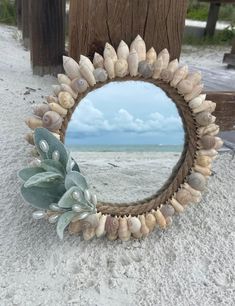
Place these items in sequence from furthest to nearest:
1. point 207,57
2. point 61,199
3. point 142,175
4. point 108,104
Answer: point 207,57
point 142,175
point 108,104
point 61,199

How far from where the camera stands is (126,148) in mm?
1342

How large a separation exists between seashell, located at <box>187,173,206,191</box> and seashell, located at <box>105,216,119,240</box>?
0.27 m

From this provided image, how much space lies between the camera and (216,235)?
4.38 feet

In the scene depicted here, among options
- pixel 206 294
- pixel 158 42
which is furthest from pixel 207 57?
pixel 206 294

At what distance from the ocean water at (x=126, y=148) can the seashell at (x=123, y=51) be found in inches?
10.4

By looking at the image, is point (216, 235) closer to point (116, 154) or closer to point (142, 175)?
point (142, 175)

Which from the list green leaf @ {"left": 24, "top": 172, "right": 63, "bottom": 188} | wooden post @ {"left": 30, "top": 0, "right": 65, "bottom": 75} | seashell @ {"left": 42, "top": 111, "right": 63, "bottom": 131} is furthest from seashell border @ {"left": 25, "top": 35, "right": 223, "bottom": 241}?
wooden post @ {"left": 30, "top": 0, "right": 65, "bottom": 75}

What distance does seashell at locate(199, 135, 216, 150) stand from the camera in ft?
4.38

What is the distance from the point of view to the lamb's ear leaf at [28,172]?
1.15 metres

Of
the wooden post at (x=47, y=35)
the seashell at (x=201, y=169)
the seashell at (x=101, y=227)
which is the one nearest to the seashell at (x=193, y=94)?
the seashell at (x=201, y=169)

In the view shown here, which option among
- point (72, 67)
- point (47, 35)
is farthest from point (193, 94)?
point (47, 35)

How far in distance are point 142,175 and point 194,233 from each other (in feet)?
0.78

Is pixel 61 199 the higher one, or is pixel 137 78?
pixel 137 78

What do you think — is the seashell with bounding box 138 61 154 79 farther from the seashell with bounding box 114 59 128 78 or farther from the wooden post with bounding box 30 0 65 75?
the wooden post with bounding box 30 0 65 75
